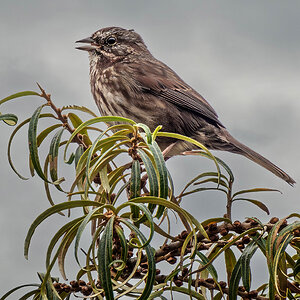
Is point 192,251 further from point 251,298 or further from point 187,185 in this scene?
point 187,185

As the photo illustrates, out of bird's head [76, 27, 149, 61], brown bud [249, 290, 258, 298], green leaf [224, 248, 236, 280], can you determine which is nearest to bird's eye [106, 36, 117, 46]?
bird's head [76, 27, 149, 61]

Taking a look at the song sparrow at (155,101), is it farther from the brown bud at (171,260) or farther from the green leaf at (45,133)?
the brown bud at (171,260)

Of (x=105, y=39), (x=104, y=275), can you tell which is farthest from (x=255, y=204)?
(x=105, y=39)

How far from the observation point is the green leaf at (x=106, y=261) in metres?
1.75

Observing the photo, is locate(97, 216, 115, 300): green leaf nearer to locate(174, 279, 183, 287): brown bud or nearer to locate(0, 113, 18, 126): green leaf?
locate(174, 279, 183, 287): brown bud

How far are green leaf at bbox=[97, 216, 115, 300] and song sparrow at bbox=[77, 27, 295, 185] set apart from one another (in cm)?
218

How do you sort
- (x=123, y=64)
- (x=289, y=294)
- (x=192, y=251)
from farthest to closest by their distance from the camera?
1. (x=123, y=64)
2. (x=289, y=294)
3. (x=192, y=251)

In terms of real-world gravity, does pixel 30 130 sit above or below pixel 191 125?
below

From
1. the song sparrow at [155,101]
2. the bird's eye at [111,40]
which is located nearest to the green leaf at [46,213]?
the song sparrow at [155,101]

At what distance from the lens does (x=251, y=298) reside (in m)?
2.15

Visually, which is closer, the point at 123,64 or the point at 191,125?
the point at 191,125

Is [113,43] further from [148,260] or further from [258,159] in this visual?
[148,260]

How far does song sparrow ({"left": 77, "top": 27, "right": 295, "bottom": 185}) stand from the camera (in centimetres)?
413

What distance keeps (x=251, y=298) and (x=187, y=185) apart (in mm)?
602
